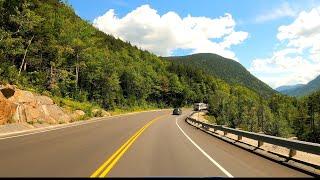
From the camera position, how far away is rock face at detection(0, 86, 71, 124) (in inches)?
1383

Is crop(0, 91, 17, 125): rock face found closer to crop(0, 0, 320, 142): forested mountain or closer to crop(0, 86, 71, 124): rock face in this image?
crop(0, 86, 71, 124): rock face

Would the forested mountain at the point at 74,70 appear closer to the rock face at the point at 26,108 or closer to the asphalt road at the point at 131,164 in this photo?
the rock face at the point at 26,108

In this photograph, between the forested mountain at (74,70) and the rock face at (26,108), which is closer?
the rock face at (26,108)

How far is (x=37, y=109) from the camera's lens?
4131 centimetres

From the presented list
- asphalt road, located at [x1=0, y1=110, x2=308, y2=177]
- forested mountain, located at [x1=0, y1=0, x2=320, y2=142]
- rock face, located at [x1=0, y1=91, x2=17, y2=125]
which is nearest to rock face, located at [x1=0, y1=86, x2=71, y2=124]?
rock face, located at [x1=0, y1=91, x2=17, y2=125]

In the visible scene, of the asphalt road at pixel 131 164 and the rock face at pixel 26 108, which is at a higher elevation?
the rock face at pixel 26 108

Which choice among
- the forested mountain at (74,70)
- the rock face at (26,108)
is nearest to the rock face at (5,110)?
the rock face at (26,108)

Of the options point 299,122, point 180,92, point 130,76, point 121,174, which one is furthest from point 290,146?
point 180,92

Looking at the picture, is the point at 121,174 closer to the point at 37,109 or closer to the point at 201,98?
the point at 37,109

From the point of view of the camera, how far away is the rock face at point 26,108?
35131 mm

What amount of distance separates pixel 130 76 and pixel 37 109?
271 feet

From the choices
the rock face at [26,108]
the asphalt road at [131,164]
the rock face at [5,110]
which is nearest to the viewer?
the asphalt road at [131,164]

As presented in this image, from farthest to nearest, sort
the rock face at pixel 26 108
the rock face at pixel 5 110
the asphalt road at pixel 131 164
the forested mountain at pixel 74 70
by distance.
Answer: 1. the forested mountain at pixel 74 70
2. the rock face at pixel 26 108
3. the rock face at pixel 5 110
4. the asphalt road at pixel 131 164

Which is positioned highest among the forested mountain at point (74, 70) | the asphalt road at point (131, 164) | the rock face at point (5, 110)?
the forested mountain at point (74, 70)
